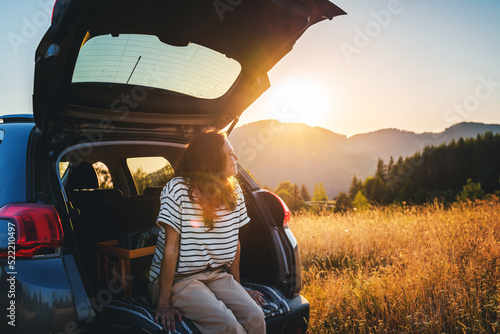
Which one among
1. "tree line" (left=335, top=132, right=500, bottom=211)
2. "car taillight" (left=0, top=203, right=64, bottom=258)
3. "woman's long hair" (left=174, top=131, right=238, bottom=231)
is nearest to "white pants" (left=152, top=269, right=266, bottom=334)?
"woman's long hair" (left=174, top=131, right=238, bottom=231)

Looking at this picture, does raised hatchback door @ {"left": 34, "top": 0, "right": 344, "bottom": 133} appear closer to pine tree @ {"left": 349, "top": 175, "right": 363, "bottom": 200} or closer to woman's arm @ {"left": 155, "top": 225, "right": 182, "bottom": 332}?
woman's arm @ {"left": 155, "top": 225, "right": 182, "bottom": 332}

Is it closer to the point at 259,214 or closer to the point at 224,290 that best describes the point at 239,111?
the point at 259,214

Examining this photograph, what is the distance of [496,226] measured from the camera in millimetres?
5730

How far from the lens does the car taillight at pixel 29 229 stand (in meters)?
→ 1.55

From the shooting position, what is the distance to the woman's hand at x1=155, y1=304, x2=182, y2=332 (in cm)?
182

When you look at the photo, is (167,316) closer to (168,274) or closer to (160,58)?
(168,274)

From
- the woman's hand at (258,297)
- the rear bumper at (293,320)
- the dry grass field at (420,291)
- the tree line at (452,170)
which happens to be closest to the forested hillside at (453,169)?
the tree line at (452,170)

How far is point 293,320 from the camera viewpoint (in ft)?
7.32

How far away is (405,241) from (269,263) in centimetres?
384

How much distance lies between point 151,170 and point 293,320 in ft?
7.52

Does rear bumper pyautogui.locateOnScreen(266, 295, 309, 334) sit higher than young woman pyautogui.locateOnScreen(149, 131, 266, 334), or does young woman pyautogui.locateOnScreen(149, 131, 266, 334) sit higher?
young woman pyautogui.locateOnScreen(149, 131, 266, 334)

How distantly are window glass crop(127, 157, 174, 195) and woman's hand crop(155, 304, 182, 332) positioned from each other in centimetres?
173

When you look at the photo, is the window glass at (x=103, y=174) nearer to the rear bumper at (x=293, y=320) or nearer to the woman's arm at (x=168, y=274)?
the woman's arm at (x=168, y=274)

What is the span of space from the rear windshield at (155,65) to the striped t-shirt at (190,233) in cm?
80
